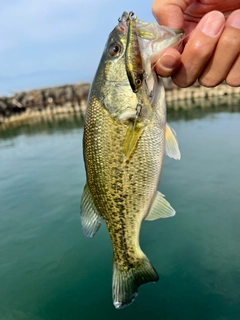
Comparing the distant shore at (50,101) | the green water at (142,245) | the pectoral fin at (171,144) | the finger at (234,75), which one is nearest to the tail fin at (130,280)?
the pectoral fin at (171,144)

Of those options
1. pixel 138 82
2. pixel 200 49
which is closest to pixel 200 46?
pixel 200 49

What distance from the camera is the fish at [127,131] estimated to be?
1709 mm

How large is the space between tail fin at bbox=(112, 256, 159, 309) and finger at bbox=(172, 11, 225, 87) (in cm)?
120

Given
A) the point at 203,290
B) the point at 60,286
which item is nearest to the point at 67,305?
the point at 60,286

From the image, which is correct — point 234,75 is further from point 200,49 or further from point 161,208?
point 161,208

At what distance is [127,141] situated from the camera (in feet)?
5.84

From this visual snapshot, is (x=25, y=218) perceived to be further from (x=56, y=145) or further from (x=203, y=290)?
(x=56, y=145)

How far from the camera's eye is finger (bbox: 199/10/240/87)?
174 cm

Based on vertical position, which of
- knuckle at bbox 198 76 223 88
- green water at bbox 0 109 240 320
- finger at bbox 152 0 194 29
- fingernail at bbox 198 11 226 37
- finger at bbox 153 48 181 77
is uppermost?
finger at bbox 152 0 194 29

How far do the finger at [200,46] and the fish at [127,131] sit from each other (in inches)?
4.2

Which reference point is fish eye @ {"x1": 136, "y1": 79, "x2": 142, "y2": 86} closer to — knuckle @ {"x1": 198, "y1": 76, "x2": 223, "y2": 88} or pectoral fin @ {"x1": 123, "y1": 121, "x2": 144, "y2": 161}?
pectoral fin @ {"x1": 123, "y1": 121, "x2": 144, "y2": 161}

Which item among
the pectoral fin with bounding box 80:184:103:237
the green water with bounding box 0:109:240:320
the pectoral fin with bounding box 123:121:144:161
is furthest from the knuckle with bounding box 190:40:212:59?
the green water with bounding box 0:109:240:320

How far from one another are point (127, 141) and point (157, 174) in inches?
11.0

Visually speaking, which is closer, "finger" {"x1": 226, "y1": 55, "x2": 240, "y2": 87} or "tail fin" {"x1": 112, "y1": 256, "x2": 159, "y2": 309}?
"finger" {"x1": 226, "y1": 55, "x2": 240, "y2": 87}
